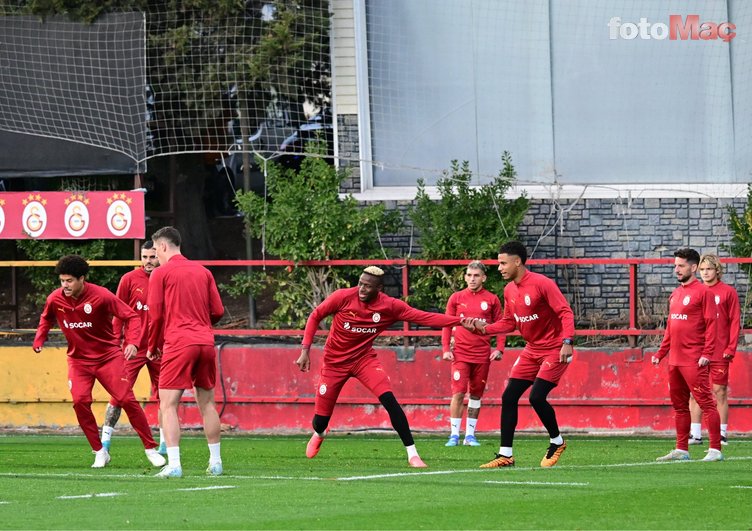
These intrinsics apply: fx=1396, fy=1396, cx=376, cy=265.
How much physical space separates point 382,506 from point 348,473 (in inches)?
109

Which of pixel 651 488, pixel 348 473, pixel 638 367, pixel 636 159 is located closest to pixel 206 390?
pixel 348 473

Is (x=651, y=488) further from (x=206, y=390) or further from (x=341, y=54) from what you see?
(x=341, y=54)

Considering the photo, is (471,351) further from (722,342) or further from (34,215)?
(34,215)

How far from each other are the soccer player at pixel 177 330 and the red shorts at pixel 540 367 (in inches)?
123

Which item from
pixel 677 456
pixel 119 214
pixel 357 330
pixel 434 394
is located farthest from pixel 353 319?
pixel 119 214

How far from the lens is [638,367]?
18125mm

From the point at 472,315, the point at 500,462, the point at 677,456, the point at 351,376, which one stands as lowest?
the point at 677,456

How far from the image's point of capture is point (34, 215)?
2088 cm

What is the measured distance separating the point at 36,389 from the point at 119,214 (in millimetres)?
3035

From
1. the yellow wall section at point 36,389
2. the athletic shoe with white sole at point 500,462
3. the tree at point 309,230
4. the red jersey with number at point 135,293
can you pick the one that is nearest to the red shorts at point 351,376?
the athletic shoe with white sole at point 500,462

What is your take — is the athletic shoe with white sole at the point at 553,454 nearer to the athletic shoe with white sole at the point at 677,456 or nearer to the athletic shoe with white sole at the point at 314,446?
the athletic shoe with white sole at the point at 677,456

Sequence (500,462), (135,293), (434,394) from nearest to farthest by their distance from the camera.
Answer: (500,462), (135,293), (434,394)

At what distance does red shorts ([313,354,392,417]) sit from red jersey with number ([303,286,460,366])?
84 mm

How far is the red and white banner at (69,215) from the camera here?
813 inches
